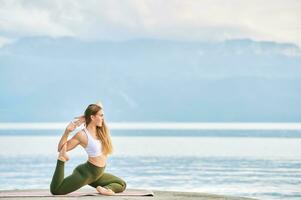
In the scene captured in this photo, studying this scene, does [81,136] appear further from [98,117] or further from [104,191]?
[104,191]

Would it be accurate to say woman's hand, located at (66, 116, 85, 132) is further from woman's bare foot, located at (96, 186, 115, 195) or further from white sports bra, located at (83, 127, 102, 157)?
woman's bare foot, located at (96, 186, 115, 195)

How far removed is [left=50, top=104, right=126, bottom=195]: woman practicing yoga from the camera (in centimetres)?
1555

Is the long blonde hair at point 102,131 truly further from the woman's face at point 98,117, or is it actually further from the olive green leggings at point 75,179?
the olive green leggings at point 75,179

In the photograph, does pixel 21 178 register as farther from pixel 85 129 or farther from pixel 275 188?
pixel 85 129

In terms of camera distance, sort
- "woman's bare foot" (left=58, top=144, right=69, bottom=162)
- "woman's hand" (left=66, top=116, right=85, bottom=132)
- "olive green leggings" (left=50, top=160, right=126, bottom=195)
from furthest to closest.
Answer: "olive green leggings" (left=50, top=160, right=126, bottom=195)
"woman's bare foot" (left=58, top=144, right=69, bottom=162)
"woman's hand" (left=66, top=116, right=85, bottom=132)

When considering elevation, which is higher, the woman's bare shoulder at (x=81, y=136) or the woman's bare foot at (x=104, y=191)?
the woman's bare shoulder at (x=81, y=136)

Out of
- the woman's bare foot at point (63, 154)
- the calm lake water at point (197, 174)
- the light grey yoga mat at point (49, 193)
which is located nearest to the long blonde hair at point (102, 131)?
the woman's bare foot at point (63, 154)

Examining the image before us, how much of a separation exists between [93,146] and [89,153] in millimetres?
168

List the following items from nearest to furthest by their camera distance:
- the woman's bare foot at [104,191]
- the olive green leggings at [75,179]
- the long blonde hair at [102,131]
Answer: the long blonde hair at [102,131] → the olive green leggings at [75,179] → the woman's bare foot at [104,191]

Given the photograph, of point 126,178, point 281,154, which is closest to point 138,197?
point 126,178

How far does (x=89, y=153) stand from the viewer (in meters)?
15.8

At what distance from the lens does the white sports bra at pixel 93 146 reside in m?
15.6

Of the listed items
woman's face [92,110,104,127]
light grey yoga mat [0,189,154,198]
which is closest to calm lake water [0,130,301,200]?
light grey yoga mat [0,189,154,198]

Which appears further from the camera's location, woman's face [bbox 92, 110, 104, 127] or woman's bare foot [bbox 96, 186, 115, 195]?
woman's bare foot [bbox 96, 186, 115, 195]
